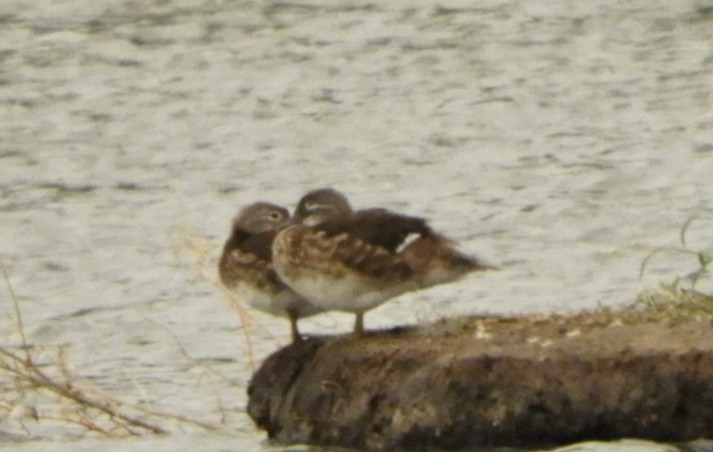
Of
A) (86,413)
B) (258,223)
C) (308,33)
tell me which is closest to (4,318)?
(86,413)

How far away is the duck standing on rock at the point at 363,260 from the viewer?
31.4 feet

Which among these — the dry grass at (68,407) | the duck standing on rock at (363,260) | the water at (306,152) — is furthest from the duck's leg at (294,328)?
the dry grass at (68,407)

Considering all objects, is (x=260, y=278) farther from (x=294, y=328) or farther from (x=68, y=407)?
(x=68, y=407)

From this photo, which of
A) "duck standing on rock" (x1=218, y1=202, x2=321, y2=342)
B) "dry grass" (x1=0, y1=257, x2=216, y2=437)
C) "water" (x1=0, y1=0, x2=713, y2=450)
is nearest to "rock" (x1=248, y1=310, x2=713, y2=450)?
"duck standing on rock" (x1=218, y1=202, x2=321, y2=342)

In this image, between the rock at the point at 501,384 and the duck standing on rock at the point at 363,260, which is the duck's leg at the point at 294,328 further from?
the duck standing on rock at the point at 363,260

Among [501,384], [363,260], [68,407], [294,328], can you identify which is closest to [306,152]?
[68,407]

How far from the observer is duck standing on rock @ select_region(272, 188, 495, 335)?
31.4 ft

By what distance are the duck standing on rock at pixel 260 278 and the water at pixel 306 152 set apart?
32.4 inches

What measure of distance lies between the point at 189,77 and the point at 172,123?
47.9 inches

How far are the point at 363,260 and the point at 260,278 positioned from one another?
0.57 metres

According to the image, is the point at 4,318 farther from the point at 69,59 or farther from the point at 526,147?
the point at 69,59

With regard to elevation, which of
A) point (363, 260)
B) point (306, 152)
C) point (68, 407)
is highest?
point (363, 260)

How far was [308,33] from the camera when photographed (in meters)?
20.6

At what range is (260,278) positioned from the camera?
9.94 meters
